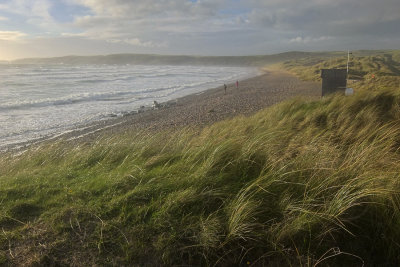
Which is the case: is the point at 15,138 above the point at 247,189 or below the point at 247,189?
below

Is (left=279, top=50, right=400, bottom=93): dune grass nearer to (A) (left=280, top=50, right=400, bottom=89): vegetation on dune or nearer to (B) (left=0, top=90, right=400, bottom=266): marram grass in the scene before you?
(A) (left=280, top=50, right=400, bottom=89): vegetation on dune

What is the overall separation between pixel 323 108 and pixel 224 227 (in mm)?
5475

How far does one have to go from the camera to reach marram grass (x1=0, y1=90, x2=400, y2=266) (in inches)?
89.4

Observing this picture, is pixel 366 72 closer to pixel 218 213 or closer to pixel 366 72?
pixel 366 72

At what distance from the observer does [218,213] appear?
8.70ft

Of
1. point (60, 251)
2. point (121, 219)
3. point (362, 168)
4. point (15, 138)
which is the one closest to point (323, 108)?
point (362, 168)

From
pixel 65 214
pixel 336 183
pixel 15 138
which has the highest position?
pixel 336 183

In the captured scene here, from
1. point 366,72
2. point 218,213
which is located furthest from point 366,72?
point 218,213

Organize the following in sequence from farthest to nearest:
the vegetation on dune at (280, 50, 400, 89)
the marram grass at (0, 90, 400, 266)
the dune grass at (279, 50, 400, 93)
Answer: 1. the vegetation on dune at (280, 50, 400, 89)
2. the dune grass at (279, 50, 400, 93)
3. the marram grass at (0, 90, 400, 266)

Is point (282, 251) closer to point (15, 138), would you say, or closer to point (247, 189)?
point (247, 189)

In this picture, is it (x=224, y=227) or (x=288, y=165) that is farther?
(x=288, y=165)

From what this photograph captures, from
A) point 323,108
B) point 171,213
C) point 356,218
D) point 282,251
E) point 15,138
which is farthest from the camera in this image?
point 15,138

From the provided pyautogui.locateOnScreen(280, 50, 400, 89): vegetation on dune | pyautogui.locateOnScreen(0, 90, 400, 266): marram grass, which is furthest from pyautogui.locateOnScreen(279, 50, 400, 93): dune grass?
pyautogui.locateOnScreen(0, 90, 400, 266): marram grass

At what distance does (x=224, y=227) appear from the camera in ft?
8.03
